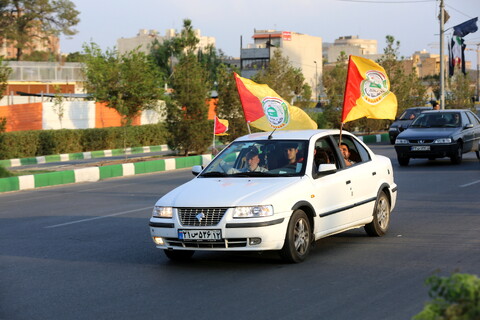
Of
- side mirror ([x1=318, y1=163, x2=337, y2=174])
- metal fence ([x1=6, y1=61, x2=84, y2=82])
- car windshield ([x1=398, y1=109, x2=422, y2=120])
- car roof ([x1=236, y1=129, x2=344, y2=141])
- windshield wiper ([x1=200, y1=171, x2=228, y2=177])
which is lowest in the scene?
windshield wiper ([x1=200, y1=171, x2=228, y2=177])

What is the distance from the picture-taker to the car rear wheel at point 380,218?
33.7 ft

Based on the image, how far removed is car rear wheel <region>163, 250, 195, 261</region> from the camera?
883 centimetres

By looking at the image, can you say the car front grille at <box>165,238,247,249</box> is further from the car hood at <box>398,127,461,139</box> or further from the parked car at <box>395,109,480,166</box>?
the car hood at <box>398,127,461,139</box>

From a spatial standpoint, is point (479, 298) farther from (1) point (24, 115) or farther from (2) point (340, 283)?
(1) point (24, 115)

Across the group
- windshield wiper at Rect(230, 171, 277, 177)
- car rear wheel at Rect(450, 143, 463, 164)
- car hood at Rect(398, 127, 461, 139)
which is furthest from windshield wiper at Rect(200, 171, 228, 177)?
car rear wheel at Rect(450, 143, 463, 164)

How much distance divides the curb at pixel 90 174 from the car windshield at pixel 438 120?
7.79m

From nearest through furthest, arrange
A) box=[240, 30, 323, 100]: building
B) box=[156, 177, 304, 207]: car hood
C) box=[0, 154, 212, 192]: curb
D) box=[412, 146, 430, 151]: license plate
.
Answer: box=[156, 177, 304, 207]: car hood → box=[0, 154, 212, 192]: curb → box=[412, 146, 430, 151]: license plate → box=[240, 30, 323, 100]: building

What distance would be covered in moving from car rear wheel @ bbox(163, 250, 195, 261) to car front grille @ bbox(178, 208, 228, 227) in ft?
2.11

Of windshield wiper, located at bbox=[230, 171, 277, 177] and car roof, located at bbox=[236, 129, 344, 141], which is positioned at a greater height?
car roof, located at bbox=[236, 129, 344, 141]

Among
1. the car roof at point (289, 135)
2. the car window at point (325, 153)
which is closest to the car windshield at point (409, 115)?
the car roof at point (289, 135)

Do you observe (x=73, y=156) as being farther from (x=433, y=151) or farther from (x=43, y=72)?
(x=43, y=72)

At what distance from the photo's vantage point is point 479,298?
10.3 ft

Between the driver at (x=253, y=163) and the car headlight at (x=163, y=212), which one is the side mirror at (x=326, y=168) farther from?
the car headlight at (x=163, y=212)

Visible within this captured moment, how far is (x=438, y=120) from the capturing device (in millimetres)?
23469
